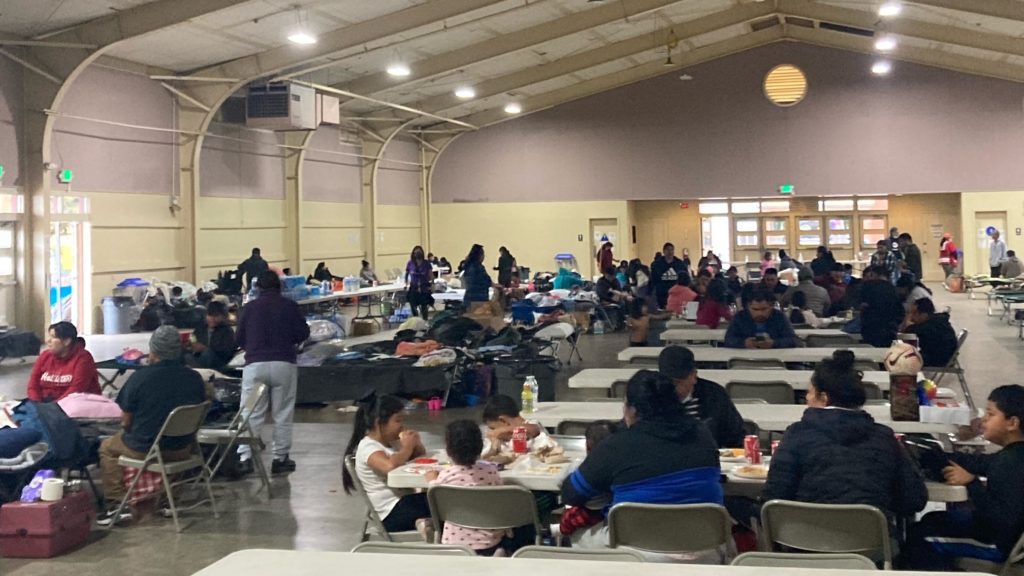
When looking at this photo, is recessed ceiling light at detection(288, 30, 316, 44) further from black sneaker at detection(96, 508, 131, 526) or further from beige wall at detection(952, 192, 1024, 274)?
beige wall at detection(952, 192, 1024, 274)

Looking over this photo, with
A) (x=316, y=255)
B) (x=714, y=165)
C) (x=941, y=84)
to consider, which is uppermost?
(x=941, y=84)

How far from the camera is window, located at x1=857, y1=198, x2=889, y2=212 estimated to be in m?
24.7

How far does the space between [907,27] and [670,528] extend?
18.5 m

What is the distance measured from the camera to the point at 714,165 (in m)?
24.6

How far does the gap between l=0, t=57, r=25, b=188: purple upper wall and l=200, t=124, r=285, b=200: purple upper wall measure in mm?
3888

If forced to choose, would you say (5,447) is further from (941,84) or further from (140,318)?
(941,84)

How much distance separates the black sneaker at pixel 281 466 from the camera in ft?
23.5

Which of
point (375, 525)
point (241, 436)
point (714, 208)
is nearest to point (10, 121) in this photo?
point (241, 436)

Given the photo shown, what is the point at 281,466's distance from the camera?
719 centimetres

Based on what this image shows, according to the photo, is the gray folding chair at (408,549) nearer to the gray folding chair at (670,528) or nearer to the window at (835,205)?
the gray folding chair at (670,528)

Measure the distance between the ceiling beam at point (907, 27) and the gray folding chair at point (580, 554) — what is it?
1871cm

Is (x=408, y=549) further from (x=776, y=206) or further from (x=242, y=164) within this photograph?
(x=776, y=206)

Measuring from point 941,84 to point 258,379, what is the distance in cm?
2056

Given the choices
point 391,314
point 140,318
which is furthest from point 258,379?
point 391,314
